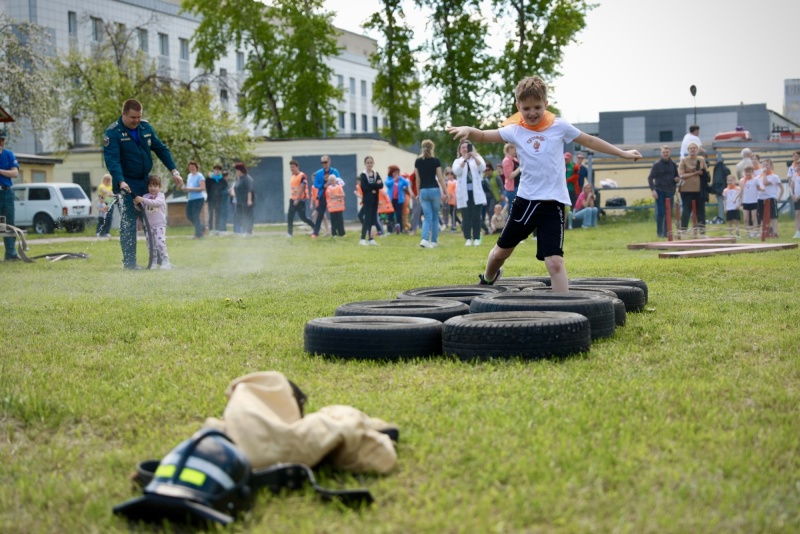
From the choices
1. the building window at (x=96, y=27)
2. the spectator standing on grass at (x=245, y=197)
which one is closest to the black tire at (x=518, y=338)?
the spectator standing on grass at (x=245, y=197)

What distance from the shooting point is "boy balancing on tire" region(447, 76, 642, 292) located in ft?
23.5

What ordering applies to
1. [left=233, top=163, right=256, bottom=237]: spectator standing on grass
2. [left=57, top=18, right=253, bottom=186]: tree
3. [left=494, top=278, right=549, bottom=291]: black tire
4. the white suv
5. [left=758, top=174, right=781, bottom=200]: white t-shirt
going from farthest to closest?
[left=57, top=18, right=253, bottom=186]: tree
the white suv
[left=233, top=163, right=256, bottom=237]: spectator standing on grass
[left=758, top=174, right=781, bottom=200]: white t-shirt
[left=494, top=278, right=549, bottom=291]: black tire

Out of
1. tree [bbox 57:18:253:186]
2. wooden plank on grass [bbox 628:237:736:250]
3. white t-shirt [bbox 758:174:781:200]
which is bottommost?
wooden plank on grass [bbox 628:237:736:250]

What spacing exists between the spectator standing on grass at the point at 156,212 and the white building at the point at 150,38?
33.5 m

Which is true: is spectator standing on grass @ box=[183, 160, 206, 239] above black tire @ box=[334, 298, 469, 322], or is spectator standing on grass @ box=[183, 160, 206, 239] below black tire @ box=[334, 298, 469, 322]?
above

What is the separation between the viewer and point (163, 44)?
2635 inches

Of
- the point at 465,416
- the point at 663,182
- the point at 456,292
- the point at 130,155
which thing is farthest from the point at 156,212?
the point at 663,182

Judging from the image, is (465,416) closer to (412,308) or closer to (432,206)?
(412,308)

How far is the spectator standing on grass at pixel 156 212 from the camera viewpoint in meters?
13.7

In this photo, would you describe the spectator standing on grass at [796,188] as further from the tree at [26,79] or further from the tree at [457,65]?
the tree at [26,79]

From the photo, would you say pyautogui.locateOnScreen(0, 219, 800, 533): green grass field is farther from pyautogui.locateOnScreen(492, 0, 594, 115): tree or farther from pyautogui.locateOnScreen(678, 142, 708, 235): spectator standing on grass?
pyautogui.locateOnScreen(492, 0, 594, 115): tree

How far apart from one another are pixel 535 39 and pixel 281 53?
1730 cm

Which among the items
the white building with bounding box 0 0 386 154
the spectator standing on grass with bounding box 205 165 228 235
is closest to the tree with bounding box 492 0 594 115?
the white building with bounding box 0 0 386 154

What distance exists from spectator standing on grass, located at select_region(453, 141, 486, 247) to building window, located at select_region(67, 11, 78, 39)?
44271 millimetres
